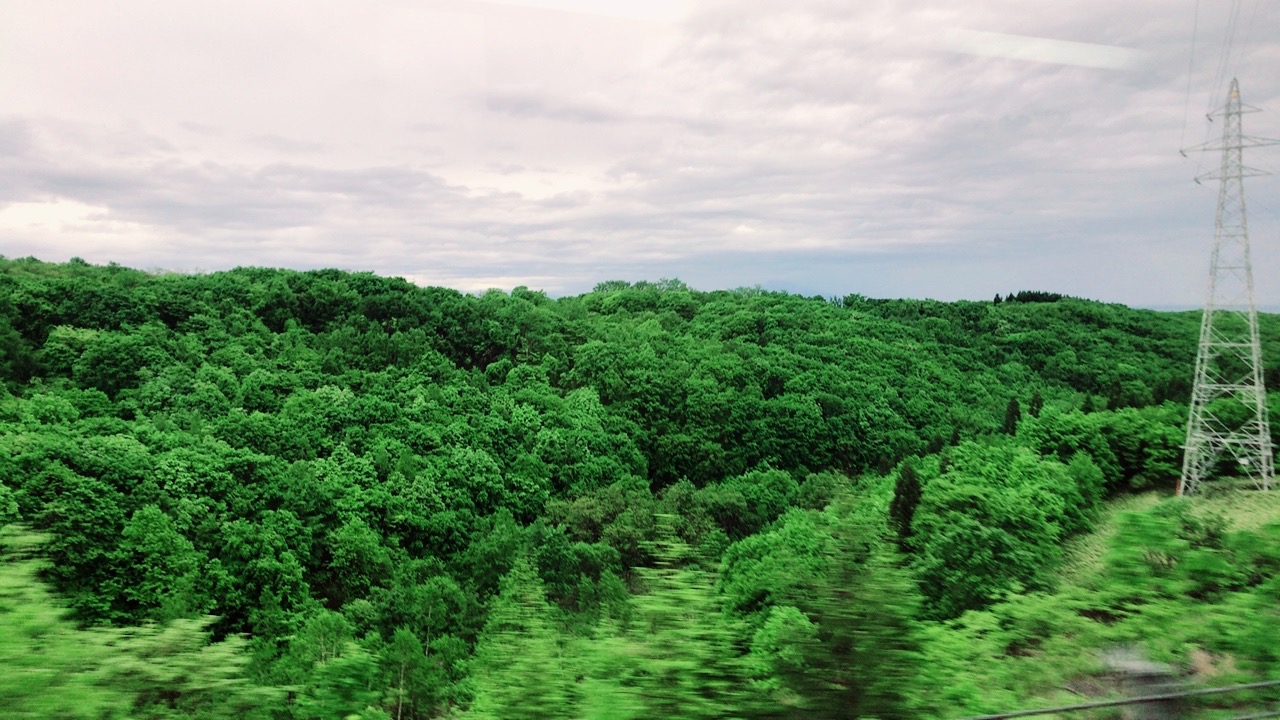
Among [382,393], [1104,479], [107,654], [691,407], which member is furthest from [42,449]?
[691,407]

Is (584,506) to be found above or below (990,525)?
below

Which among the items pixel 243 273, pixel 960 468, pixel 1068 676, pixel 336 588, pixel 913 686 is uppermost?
pixel 243 273

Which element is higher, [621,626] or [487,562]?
[621,626]

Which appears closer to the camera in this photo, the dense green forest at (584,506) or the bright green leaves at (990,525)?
the dense green forest at (584,506)

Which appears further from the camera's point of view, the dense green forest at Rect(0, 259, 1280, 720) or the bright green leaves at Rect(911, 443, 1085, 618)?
the bright green leaves at Rect(911, 443, 1085, 618)

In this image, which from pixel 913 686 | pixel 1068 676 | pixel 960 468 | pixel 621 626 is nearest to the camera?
pixel 913 686

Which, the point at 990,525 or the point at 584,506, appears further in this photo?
the point at 584,506

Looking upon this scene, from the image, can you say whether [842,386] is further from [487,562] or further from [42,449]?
[42,449]

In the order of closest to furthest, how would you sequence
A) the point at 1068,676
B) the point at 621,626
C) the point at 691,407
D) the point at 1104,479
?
1. the point at 621,626
2. the point at 1068,676
3. the point at 1104,479
4. the point at 691,407
